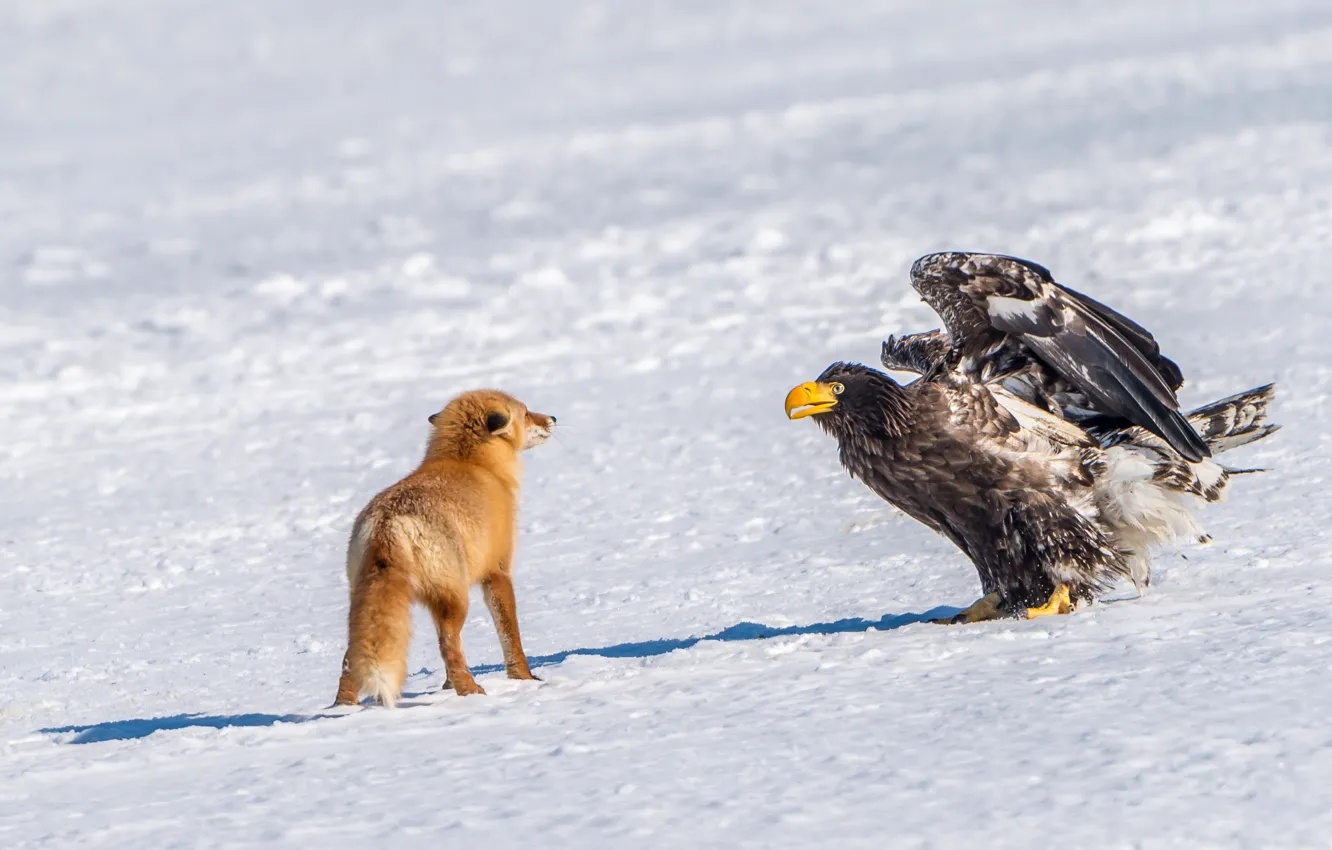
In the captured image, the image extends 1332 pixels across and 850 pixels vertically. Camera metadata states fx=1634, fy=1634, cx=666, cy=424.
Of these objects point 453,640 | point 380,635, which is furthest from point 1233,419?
point 380,635

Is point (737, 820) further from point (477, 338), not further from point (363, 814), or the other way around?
point (477, 338)

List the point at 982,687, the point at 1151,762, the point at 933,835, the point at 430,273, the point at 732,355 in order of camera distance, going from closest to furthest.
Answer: the point at 933,835, the point at 1151,762, the point at 982,687, the point at 732,355, the point at 430,273

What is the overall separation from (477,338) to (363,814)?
9.21m

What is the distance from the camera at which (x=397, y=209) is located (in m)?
17.7

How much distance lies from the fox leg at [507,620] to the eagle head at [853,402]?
50.7 inches

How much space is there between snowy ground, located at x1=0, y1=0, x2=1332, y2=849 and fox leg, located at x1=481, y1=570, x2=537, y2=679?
0.10 meters

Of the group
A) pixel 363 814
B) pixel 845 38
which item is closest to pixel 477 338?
pixel 363 814

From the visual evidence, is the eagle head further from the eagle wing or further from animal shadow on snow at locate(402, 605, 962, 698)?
animal shadow on snow at locate(402, 605, 962, 698)

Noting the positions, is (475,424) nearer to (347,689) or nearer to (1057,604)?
(347,689)

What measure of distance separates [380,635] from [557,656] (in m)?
1.34

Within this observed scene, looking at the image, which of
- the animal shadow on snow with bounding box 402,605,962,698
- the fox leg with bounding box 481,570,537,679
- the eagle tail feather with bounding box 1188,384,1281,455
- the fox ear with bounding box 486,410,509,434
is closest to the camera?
the fox leg with bounding box 481,570,537,679

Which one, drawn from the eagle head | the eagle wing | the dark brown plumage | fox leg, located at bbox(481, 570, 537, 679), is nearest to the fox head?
fox leg, located at bbox(481, 570, 537, 679)

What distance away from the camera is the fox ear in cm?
531

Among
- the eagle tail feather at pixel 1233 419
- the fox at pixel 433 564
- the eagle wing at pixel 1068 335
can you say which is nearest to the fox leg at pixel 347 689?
the fox at pixel 433 564
